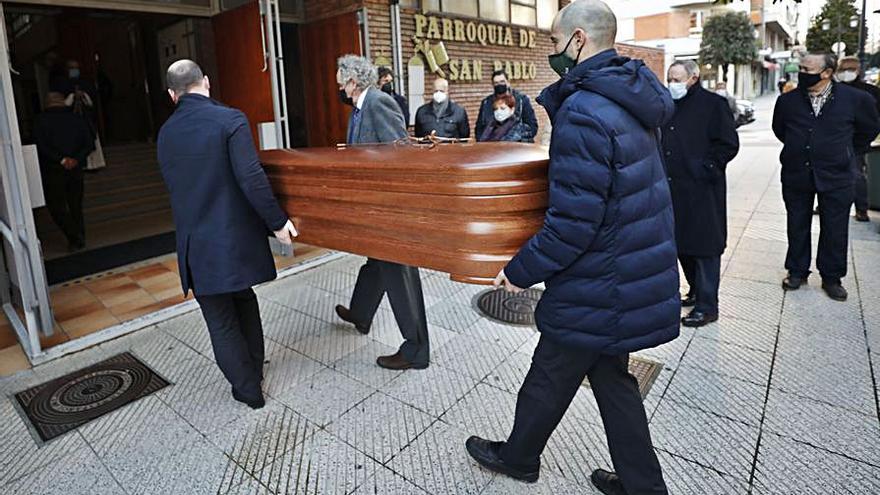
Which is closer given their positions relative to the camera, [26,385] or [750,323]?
[26,385]

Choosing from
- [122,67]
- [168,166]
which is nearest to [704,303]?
[168,166]

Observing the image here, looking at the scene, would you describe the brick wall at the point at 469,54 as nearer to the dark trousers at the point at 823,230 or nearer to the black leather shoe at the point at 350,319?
the black leather shoe at the point at 350,319

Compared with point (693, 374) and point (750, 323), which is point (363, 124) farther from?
point (750, 323)

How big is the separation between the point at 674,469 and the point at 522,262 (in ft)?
3.98

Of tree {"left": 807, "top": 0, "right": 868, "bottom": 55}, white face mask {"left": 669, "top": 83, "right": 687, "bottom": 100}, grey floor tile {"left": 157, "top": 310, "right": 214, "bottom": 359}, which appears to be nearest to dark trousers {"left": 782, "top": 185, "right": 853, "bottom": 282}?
white face mask {"left": 669, "top": 83, "right": 687, "bottom": 100}

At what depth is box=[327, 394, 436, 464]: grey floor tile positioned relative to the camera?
2594 millimetres

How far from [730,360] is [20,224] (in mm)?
4345

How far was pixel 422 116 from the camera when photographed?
6.17 m

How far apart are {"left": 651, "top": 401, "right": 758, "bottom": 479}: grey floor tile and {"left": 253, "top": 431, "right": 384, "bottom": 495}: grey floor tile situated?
1260 millimetres

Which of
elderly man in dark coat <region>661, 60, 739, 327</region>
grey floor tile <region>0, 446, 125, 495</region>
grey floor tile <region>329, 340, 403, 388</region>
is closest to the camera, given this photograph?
grey floor tile <region>0, 446, 125, 495</region>

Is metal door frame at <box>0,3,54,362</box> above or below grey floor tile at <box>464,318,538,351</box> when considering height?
above

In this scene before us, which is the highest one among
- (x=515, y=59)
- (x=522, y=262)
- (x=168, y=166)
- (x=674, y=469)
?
(x=515, y=59)

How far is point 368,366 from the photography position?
3387mm

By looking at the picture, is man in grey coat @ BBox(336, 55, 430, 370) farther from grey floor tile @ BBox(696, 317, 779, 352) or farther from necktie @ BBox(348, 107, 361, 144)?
grey floor tile @ BBox(696, 317, 779, 352)
